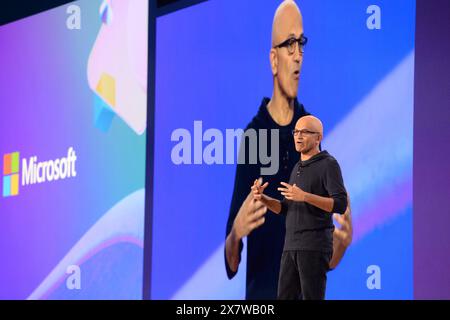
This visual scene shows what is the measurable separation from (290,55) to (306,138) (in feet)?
1.75

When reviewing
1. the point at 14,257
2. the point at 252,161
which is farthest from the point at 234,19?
the point at 14,257

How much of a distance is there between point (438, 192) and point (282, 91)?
1.14 m

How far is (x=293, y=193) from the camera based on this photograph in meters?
4.52

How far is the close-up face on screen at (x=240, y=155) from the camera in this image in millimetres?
4617

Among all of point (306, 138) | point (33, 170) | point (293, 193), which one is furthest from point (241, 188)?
point (33, 170)

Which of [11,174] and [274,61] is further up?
[274,61]

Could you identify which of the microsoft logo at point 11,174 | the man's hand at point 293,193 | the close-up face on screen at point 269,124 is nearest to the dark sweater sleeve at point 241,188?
the close-up face on screen at point 269,124

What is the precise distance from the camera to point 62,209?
195 inches

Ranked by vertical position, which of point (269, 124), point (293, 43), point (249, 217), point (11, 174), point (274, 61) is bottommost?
point (249, 217)

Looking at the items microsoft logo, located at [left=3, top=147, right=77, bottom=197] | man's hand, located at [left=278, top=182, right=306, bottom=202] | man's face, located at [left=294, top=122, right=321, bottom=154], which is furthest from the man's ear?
microsoft logo, located at [left=3, top=147, right=77, bottom=197]

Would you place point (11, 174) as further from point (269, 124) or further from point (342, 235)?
point (342, 235)

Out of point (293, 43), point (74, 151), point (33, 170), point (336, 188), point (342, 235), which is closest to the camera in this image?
point (336, 188)
